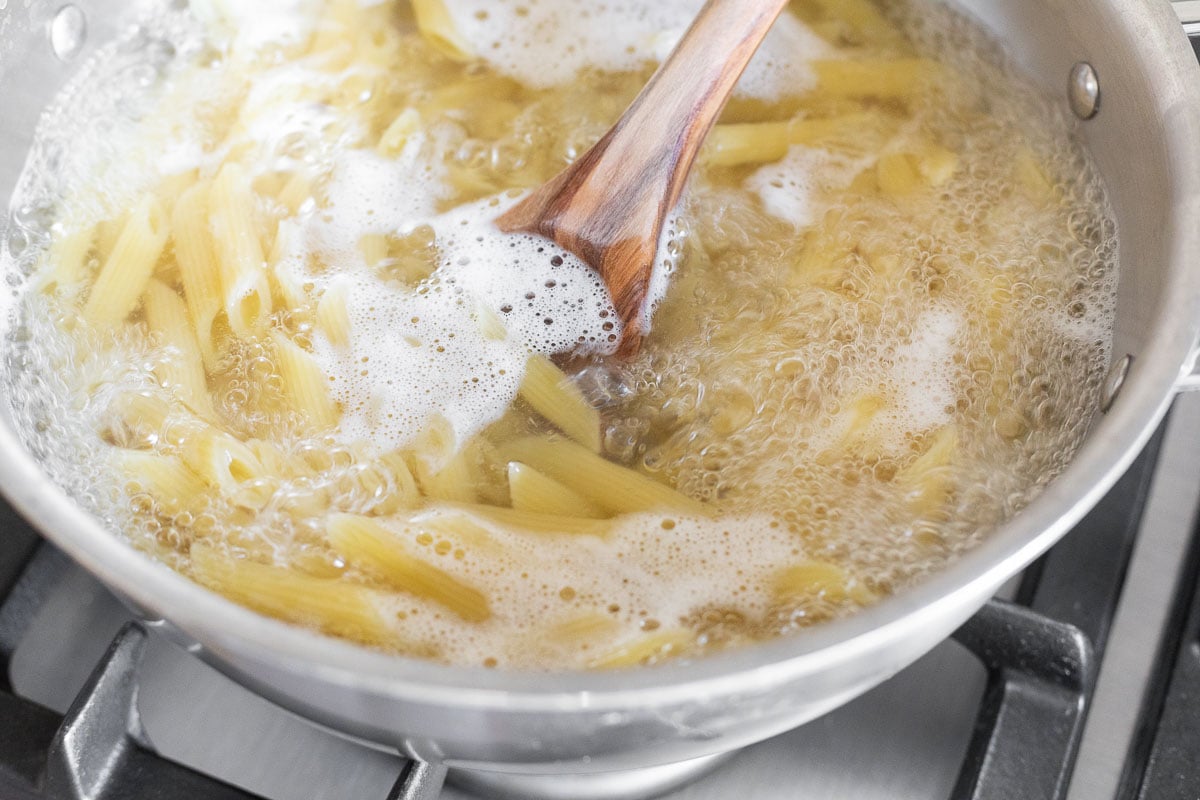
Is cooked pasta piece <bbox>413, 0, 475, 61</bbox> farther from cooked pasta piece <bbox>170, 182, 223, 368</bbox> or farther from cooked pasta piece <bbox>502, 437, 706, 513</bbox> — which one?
cooked pasta piece <bbox>502, 437, 706, 513</bbox>

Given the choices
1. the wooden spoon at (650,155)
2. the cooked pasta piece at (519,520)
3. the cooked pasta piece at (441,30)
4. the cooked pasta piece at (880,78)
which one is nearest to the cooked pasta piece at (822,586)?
the cooked pasta piece at (519,520)

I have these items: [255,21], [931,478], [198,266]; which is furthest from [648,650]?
[255,21]

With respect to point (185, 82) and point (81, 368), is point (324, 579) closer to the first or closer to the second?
point (81, 368)

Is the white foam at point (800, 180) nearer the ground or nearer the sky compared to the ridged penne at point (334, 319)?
nearer the sky

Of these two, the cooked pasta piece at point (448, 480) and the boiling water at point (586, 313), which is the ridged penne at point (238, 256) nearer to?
the boiling water at point (586, 313)

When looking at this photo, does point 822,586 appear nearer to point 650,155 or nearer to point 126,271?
point 650,155

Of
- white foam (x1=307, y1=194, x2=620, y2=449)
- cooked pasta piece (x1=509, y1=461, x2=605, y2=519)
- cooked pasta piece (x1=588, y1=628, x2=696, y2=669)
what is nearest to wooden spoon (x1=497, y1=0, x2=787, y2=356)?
white foam (x1=307, y1=194, x2=620, y2=449)

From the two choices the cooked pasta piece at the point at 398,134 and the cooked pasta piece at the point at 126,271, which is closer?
the cooked pasta piece at the point at 126,271
